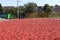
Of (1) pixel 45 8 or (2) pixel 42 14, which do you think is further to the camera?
(1) pixel 45 8

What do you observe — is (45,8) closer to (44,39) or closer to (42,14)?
(42,14)

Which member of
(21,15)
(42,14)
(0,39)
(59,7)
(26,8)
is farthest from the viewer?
(59,7)

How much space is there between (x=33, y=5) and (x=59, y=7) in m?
16.7

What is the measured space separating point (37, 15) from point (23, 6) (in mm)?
17613

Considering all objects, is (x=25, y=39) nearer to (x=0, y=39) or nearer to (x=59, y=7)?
(x=0, y=39)

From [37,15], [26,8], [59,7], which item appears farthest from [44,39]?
[59,7]

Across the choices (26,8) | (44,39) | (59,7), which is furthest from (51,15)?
(44,39)

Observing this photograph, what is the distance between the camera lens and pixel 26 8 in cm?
5894

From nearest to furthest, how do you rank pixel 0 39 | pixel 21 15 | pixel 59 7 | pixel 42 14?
pixel 0 39 → pixel 42 14 → pixel 21 15 → pixel 59 7

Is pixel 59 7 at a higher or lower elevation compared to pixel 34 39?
lower

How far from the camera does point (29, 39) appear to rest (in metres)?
6.53

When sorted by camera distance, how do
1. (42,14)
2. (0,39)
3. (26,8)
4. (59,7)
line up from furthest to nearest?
1. (59,7)
2. (26,8)
3. (42,14)
4. (0,39)

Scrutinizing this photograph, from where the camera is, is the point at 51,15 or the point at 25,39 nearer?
the point at 25,39

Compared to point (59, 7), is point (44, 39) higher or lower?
higher
